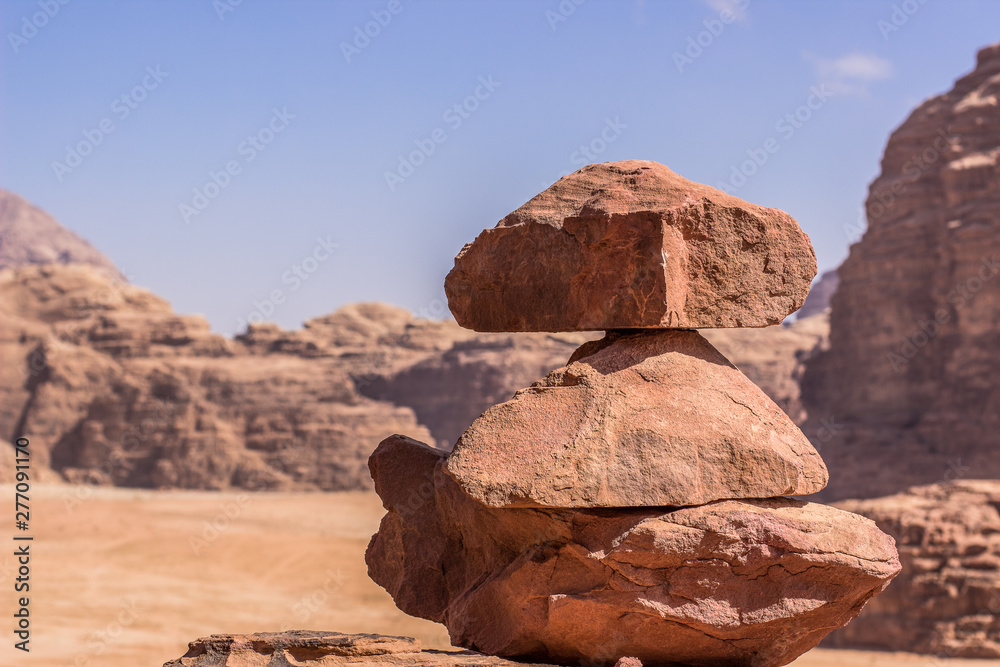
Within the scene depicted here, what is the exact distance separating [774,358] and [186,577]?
99.2ft

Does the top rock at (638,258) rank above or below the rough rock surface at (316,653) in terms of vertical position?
above

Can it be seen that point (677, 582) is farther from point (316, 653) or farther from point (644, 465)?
point (316, 653)

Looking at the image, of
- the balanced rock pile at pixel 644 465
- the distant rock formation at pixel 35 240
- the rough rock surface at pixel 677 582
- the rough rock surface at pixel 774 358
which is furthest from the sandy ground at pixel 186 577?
the distant rock formation at pixel 35 240

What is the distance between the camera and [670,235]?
500cm

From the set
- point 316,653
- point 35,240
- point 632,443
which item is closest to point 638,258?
point 632,443

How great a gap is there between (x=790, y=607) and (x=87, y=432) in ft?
134

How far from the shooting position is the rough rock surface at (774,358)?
1677 inches

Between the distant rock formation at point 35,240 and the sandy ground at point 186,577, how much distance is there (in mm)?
97936

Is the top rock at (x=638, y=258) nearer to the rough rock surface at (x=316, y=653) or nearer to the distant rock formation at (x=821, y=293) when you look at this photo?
the rough rock surface at (x=316, y=653)

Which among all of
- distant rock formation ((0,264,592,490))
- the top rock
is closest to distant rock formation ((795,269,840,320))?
distant rock formation ((0,264,592,490))

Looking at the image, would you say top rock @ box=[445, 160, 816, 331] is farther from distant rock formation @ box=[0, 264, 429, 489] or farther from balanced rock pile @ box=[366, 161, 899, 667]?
distant rock formation @ box=[0, 264, 429, 489]

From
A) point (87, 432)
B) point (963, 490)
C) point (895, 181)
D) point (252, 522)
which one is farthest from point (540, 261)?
point (87, 432)

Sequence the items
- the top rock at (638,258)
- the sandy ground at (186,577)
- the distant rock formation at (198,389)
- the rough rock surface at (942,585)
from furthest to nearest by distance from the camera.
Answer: the distant rock formation at (198,389) < the rough rock surface at (942,585) < the sandy ground at (186,577) < the top rock at (638,258)

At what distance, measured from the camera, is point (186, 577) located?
23922mm
